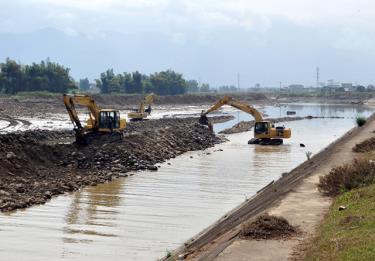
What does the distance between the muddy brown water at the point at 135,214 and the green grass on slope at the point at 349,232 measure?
188 inches

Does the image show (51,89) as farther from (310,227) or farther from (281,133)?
(310,227)

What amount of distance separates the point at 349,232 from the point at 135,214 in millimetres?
10099

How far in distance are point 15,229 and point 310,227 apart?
29.9 ft

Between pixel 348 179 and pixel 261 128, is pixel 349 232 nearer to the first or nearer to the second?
pixel 348 179

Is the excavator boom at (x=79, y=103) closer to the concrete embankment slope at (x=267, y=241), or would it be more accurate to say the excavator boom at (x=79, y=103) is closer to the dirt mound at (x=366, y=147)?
the concrete embankment slope at (x=267, y=241)

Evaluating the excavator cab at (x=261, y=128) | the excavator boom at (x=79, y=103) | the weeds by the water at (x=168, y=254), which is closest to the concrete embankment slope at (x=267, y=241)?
the weeds by the water at (x=168, y=254)

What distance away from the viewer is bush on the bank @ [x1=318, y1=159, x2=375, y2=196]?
17703 millimetres

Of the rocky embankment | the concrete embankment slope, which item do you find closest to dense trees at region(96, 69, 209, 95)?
the rocky embankment

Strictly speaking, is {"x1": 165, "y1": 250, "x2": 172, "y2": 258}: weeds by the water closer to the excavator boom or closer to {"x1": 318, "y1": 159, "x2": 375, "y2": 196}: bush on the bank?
{"x1": 318, "y1": 159, "x2": 375, "y2": 196}: bush on the bank

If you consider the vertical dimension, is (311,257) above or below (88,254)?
above

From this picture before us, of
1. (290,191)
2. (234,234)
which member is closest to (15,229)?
(234,234)

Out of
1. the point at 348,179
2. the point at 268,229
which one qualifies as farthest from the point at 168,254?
the point at 348,179

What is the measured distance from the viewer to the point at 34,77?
121 metres

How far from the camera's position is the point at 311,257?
10773 millimetres
